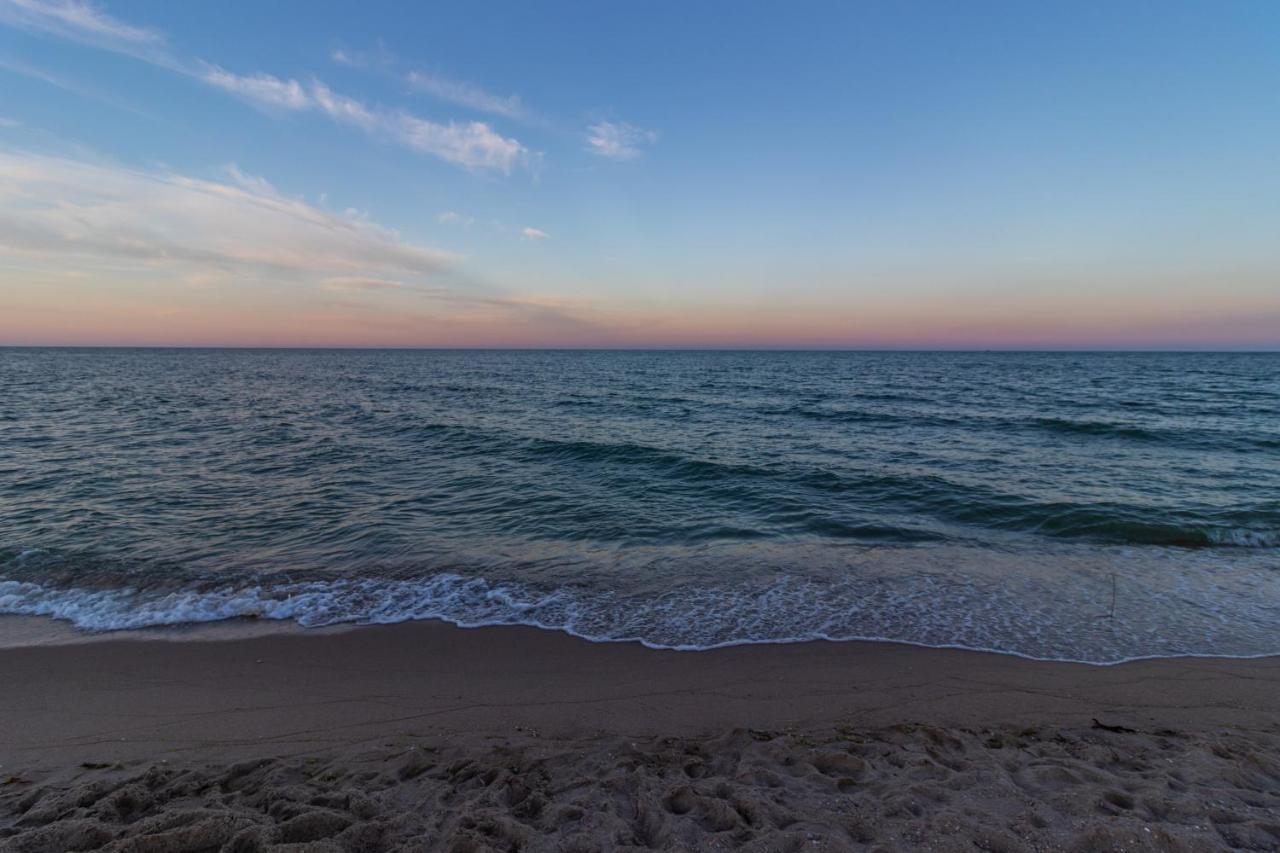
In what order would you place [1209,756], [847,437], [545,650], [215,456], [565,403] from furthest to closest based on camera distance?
[565,403], [847,437], [215,456], [545,650], [1209,756]

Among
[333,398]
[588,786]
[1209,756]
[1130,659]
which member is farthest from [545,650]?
[333,398]

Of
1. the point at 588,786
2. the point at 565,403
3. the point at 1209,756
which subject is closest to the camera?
the point at 588,786

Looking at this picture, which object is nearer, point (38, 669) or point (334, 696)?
point (334, 696)

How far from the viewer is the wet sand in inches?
134

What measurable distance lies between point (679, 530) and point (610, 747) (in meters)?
6.88

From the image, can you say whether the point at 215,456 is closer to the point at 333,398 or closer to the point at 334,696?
the point at 334,696

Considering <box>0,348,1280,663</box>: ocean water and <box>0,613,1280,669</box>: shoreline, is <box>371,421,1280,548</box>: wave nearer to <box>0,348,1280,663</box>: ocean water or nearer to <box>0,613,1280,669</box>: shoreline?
<box>0,348,1280,663</box>: ocean water

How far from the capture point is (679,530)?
37.1ft

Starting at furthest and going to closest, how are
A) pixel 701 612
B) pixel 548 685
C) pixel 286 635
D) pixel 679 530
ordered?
pixel 679 530 → pixel 701 612 → pixel 286 635 → pixel 548 685

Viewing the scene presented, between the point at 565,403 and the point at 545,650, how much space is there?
29.3 meters

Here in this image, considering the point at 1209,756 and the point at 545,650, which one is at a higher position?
the point at 1209,756

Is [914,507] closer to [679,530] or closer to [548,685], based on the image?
[679,530]

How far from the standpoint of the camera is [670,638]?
678 centimetres

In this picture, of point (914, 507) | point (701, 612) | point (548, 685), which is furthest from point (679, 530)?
point (548, 685)
